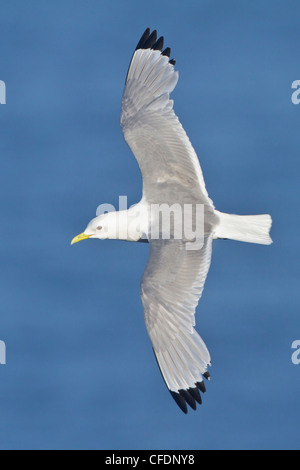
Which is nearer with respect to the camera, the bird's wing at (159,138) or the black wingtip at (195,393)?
the black wingtip at (195,393)

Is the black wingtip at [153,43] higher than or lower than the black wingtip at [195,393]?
higher

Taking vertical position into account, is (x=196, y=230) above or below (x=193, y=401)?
above

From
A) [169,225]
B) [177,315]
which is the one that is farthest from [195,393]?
[169,225]

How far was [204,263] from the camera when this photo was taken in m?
8.73

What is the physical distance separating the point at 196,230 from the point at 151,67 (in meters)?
1.52

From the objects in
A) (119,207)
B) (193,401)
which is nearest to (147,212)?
(193,401)

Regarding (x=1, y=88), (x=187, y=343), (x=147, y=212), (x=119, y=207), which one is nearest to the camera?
(x=187, y=343)

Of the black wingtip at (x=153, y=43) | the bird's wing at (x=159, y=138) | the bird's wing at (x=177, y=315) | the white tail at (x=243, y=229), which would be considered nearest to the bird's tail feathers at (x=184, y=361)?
the bird's wing at (x=177, y=315)

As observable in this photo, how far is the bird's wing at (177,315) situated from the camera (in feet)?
28.0

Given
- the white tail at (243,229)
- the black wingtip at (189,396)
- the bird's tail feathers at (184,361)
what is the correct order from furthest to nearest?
the white tail at (243,229), the black wingtip at (189,396), the bird's tail feathers at (184,361)

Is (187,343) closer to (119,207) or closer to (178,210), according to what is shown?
(178,210)

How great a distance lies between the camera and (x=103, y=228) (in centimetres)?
940

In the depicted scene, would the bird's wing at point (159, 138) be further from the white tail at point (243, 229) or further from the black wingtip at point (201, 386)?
the black wingtip at point (201, 386)

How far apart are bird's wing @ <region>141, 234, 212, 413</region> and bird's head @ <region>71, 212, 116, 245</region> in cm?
72
